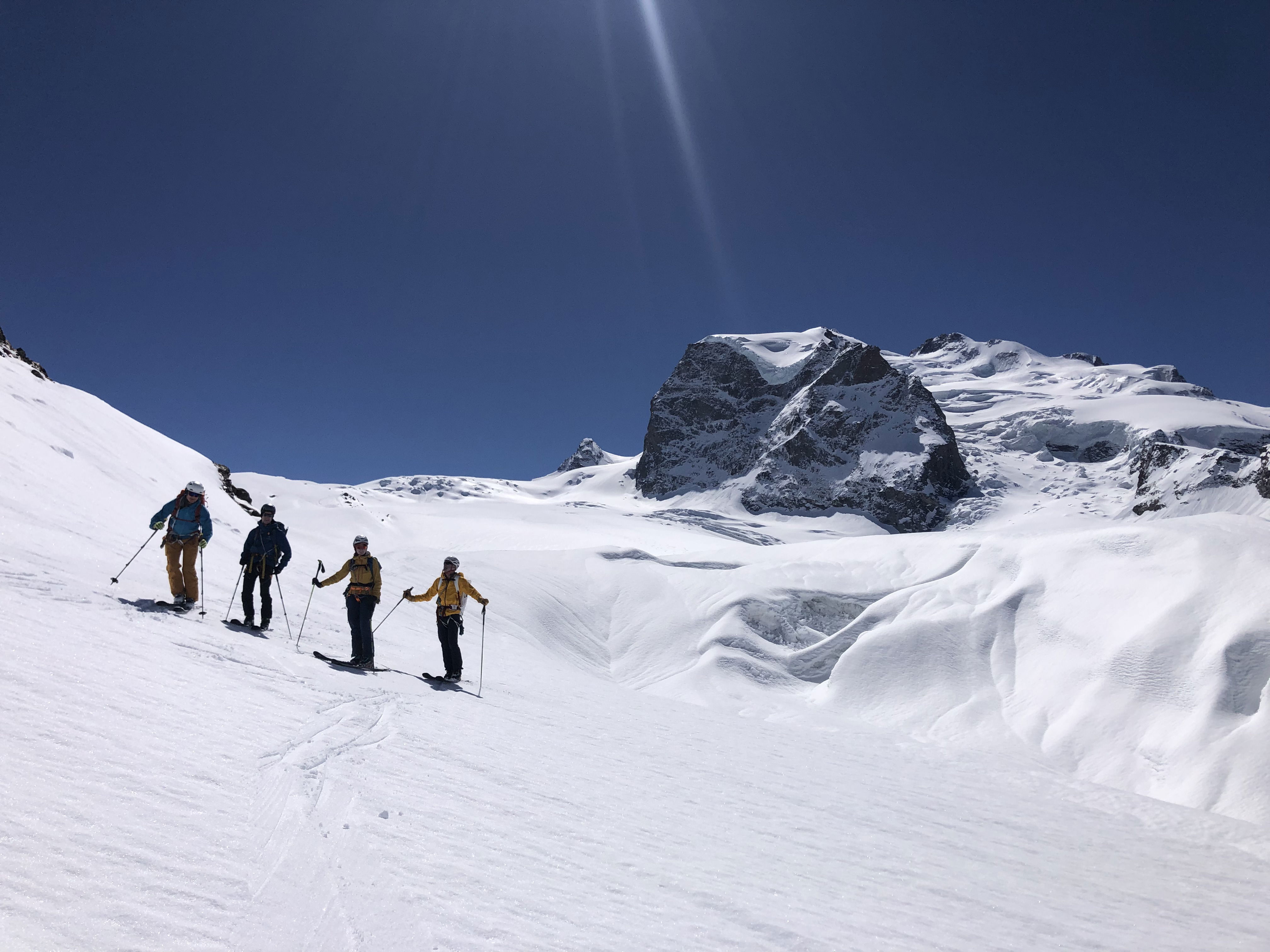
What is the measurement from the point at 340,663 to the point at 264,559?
2.44 m

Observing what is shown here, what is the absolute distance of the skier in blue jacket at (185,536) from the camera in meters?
9.94

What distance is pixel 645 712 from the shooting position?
1198 cm

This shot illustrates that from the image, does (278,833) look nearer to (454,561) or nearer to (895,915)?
(895,915)

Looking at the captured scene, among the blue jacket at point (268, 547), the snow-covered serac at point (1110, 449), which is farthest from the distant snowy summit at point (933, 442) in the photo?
the blue jacket at point (268, 547)

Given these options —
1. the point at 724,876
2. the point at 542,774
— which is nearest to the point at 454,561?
the point at 542,774

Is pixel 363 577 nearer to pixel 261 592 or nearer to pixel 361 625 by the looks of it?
pixel 361 625

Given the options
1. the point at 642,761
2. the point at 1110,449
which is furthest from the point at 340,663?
the point at 1110,449

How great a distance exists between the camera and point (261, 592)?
419 inches

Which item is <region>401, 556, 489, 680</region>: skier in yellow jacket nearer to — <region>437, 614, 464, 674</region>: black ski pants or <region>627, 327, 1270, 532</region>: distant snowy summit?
<region>437, 614, 464, 674</region>: black ski pants

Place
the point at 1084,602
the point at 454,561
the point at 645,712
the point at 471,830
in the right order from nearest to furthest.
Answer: the point at 471,830
the point at 454,561
the point at 645,712
the point at 1084,602

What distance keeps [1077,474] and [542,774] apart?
151 metres

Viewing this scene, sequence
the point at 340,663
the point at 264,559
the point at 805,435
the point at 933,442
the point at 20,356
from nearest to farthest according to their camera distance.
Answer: the point at 340,663
the point at 264,559
the point at 20,356
the point at 933,442
the point at 805,435

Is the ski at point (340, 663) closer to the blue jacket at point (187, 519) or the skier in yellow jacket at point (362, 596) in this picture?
the skier in yellow jacket at point (362, 596)

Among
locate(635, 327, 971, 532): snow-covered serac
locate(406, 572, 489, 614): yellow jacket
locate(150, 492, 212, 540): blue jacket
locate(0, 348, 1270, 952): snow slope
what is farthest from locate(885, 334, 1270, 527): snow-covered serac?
locate(150, 492, 212, 540): blue jacket
